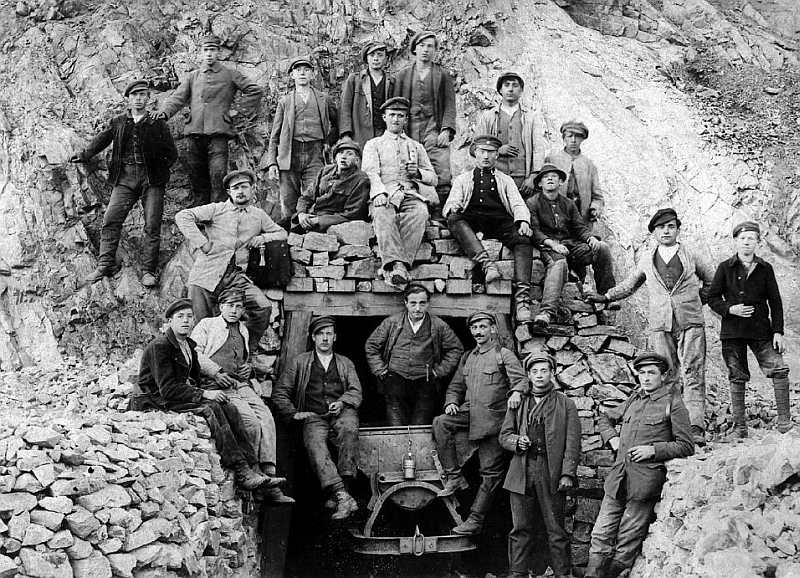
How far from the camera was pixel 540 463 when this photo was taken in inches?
396

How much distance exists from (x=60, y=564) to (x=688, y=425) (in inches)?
211

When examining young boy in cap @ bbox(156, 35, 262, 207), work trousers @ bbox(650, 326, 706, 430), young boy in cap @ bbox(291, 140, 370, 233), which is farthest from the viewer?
young boy in cap @ bbox(156, 35, 262, 207)

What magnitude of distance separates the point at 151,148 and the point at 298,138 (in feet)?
5.83

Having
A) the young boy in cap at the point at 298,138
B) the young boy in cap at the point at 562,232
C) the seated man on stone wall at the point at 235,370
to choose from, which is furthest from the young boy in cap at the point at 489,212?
the seated man on stone wall at the point at 235,370

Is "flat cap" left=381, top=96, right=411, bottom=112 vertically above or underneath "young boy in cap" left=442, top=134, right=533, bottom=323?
above

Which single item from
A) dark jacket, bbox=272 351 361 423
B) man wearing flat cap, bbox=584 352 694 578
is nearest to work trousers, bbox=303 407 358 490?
dark jacket, bbox=272 351 361 423

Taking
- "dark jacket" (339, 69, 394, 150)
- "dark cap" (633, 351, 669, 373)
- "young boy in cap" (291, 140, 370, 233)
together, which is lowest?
"dark cap" (633, 351, 669, 373)

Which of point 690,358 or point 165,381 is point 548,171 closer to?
point 690,358

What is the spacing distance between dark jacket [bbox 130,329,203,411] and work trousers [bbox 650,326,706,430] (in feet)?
15.0

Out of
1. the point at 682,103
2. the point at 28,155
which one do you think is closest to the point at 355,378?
the point at 28,155

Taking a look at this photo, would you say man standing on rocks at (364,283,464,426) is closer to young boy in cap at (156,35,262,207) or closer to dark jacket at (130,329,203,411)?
dark jacket at (130,329,203,411)

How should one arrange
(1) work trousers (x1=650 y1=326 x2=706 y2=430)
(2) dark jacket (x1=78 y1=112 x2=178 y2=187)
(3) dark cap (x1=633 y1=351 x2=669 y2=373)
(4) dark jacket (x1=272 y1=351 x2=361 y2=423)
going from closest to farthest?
(3) dark cap (x1=633 y1=351 x2=669 y2=373), (1) work trousers (x1=650 y1=326 x2=706 y2=430), (4) dark jacket (x1=272 y1=351 x2=361 y2=423), (2) dark jacket (x1=78 y1=112 x2=178 y2=187)

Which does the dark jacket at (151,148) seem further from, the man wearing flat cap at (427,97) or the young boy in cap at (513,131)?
the young boy in cap at (513,131)

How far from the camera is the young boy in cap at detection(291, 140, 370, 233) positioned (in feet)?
39.1
